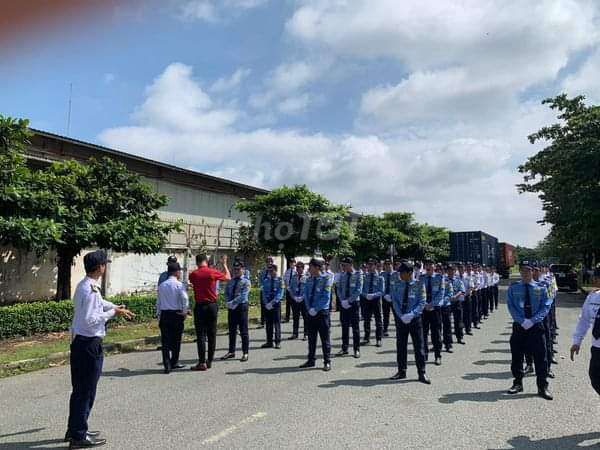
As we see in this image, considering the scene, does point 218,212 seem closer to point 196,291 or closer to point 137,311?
point 137,311

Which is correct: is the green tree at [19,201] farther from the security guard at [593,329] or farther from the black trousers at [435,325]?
the security guard at [593,329]

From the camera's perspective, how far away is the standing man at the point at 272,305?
10195mm

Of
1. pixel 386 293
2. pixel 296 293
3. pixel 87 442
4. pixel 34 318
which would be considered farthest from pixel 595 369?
pixel 34 318

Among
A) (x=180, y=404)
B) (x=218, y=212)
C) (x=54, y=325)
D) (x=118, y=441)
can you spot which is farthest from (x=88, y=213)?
(x=218, y=212)

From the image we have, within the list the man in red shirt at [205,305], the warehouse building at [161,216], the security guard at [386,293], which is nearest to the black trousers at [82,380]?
the man in red shirt at [205,305]

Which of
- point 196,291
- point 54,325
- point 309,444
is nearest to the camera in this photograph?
point 309,444

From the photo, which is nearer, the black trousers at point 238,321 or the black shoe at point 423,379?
the black shoe at point 423,379

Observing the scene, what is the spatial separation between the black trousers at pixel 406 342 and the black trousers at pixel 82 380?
14.5 ft

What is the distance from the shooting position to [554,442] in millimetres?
4594

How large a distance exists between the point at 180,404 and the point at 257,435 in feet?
5.04

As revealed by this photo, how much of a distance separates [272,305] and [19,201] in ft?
18.6

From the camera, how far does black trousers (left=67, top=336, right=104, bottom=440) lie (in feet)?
14.9

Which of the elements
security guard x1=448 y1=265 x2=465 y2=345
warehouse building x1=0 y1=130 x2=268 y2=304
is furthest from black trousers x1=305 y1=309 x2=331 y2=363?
warehouse building x1=0 y1=130 x2=268 y2=304

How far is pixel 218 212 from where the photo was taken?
80.5ft
